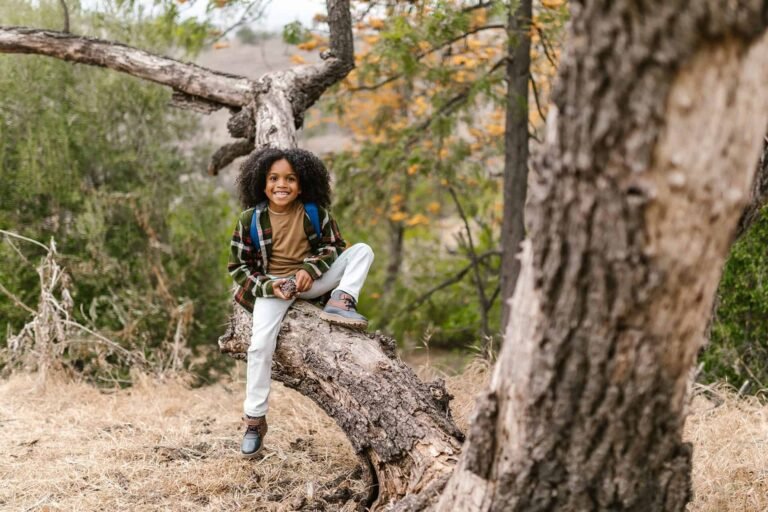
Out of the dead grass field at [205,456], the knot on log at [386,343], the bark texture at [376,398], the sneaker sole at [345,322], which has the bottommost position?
the dead grass field at [205,456]

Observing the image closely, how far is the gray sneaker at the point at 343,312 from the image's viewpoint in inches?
153

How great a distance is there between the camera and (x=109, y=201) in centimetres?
735

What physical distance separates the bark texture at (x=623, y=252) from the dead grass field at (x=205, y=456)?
1580 millimetres

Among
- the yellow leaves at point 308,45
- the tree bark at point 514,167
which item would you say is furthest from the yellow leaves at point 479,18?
the yellow leaves at point 308,45

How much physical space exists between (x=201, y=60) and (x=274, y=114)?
12.3m

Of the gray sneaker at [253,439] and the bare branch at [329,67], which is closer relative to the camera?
the gray sneaker at [253,439]

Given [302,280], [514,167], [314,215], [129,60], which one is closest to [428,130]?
[514,167]

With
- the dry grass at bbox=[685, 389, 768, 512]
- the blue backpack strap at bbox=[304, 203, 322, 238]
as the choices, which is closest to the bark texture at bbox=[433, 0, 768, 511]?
the dry grass at bbox=[685, 389, 768, 512]

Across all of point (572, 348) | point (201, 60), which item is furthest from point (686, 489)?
point (201, 60)

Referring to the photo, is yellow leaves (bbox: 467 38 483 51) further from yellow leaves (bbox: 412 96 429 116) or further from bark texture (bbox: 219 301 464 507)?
bark texture (bbox: 219 301 464 507)

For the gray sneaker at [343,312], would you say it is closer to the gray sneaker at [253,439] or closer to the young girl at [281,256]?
the young girl at [281,256]

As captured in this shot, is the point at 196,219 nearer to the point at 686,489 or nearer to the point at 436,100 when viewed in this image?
the point at 436,100

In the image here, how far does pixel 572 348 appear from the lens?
2.19 metres

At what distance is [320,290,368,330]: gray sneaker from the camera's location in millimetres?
3883
